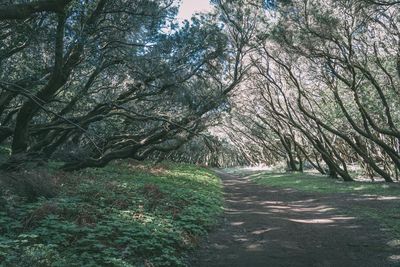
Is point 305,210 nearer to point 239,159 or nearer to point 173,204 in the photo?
point 173,204

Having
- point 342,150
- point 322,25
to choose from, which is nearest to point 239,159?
point 342,150

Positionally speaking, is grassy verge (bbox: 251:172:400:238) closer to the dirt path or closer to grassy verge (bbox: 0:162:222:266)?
the dirt path

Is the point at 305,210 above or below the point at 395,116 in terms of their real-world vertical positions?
below

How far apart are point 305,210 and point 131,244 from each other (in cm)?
841

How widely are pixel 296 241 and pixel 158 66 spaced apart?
25.0 feet

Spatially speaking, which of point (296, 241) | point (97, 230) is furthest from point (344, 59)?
point (97, 230)

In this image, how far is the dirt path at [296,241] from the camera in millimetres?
6645

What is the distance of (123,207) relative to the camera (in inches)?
349

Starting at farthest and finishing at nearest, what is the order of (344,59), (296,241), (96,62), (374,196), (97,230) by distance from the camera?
(344,59), (374,196), (96,62), (296,241), (97,230)

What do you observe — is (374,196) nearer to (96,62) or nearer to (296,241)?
(296,241)

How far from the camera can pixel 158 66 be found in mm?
13086

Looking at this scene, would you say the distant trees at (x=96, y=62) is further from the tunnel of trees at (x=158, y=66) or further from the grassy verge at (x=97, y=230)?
the grassy verge at (x=97, y=230)

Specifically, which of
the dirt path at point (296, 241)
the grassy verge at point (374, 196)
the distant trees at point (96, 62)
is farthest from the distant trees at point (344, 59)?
the dirt path at point (296, 241)

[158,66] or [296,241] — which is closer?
[296,241]
